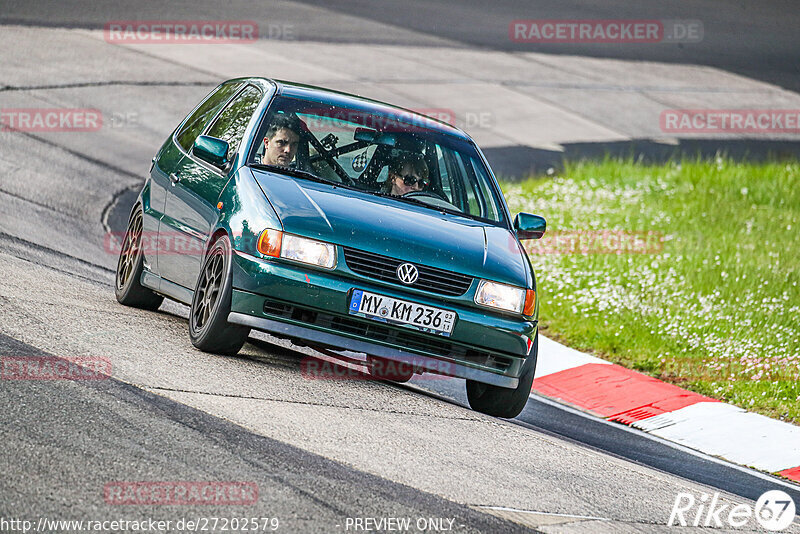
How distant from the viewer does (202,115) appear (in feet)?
29.1

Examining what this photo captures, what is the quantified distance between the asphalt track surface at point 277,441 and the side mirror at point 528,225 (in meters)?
1.21

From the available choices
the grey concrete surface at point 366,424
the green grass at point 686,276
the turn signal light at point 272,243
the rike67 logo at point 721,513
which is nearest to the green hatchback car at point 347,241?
the turn signal light at point 272,243

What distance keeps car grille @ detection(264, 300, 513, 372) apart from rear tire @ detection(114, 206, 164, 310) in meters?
2.08

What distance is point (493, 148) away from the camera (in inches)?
735

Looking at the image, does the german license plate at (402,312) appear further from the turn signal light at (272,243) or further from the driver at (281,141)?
the driver at (281,141)

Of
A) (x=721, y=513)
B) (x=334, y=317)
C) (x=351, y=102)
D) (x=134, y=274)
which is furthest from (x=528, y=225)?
(x=134, y=274)

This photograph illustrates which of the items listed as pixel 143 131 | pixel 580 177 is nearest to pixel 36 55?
pixel 143 131

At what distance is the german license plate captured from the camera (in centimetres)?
673

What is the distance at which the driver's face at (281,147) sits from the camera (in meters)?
7.59

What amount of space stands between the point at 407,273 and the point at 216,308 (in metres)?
1.08

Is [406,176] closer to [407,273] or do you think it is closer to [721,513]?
[407,273]

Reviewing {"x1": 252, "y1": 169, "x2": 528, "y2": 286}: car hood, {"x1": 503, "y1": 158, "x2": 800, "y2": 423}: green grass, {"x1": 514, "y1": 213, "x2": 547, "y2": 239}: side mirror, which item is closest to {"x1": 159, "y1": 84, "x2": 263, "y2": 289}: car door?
{"x1": 252, "y1": 169, "x2": 528, "y2": 286}: car hood

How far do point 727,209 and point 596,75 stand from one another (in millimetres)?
9911

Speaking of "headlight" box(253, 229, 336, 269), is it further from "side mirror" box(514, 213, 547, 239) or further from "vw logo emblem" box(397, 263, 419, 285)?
"side mirror" box(514, 213, 547, 239)
